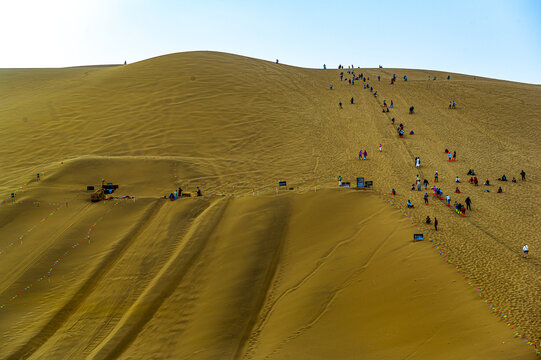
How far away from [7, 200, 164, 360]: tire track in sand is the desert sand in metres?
0.06

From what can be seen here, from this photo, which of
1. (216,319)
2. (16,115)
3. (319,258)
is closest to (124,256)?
(216,319)

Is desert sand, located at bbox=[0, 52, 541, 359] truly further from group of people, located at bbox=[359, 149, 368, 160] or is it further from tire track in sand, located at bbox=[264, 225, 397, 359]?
group of people, located at bbox=[359, 149, 368, 160]

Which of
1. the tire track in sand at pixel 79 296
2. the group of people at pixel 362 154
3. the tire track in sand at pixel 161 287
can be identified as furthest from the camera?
the group of people at pixel 362 154

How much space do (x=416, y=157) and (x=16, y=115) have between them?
38981 mm

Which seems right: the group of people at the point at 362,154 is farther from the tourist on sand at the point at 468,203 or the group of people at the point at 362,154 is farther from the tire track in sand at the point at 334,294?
the tire track in sand at the point at 334,294

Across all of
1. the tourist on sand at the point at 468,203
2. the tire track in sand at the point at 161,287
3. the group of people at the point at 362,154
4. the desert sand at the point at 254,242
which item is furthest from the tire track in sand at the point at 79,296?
the tourist on sand at the point at 468,203

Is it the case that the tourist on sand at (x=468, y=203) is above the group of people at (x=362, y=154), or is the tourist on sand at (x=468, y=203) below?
below

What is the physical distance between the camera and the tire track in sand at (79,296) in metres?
11.8

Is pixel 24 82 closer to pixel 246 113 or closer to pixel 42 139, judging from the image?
pixel 42 139

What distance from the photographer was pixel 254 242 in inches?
659

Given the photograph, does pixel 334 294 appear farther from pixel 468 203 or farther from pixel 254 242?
pixel 468 203

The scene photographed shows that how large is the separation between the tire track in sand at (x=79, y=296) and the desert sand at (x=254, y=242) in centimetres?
6

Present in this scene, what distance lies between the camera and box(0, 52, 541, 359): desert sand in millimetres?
11945

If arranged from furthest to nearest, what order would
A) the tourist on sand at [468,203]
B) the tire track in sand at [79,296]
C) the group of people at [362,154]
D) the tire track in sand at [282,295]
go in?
the group of people at [362,154] < the tourist on sand at [468,203] < the tire track in sand at [282,295] < the tire track in sand at [79,296]
